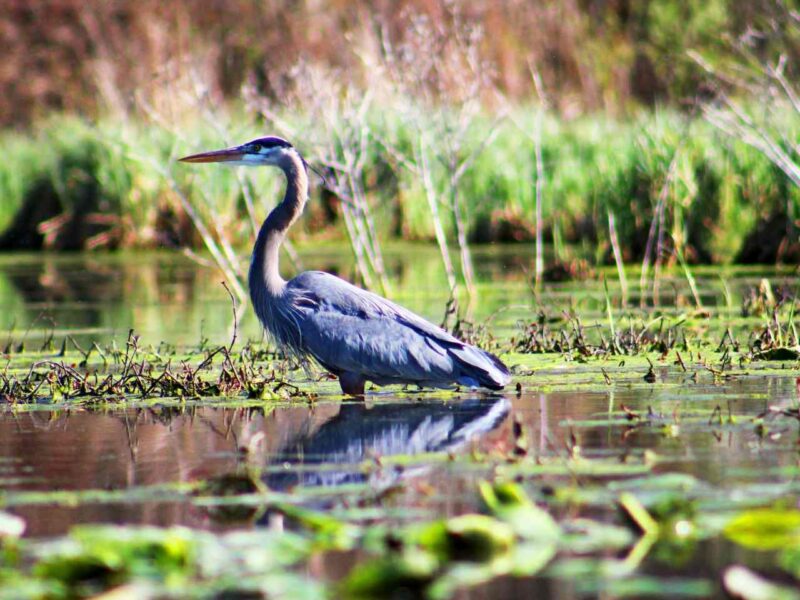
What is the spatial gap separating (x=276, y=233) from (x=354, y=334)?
0.98 meters

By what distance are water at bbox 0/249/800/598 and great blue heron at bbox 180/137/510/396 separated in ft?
0.51

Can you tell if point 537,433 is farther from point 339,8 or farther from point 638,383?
point 339,8

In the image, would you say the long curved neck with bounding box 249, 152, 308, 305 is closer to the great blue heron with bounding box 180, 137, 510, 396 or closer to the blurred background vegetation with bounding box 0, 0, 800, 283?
the great blue heron with bounding box 180, 137, 510, 396

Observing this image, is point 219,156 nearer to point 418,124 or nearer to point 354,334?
point 354,334

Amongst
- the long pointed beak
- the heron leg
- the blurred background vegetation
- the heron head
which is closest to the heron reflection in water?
the heron leg

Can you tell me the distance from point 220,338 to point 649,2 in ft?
74.0

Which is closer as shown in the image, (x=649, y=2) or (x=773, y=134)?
(x=773, y=134)

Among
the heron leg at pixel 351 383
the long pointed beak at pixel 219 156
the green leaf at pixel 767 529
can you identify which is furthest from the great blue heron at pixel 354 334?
the green leaf at pixel 767 529

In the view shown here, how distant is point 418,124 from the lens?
12273 millimetres

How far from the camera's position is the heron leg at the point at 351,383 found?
7.55 meters

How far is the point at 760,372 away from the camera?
7703mm

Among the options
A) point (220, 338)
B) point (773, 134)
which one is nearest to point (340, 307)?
point (220, 338)

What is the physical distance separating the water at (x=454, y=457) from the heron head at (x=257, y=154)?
158 cm

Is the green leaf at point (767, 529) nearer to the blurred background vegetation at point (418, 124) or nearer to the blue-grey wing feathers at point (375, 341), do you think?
the blue-grey wing feathers at point (375, 341)
